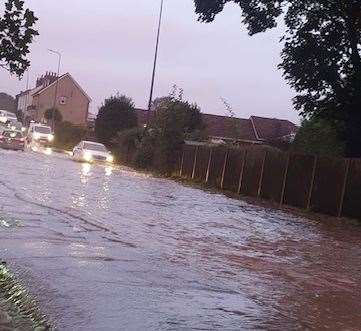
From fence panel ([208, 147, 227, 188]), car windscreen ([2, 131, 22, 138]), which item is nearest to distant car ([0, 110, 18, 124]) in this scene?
car windscreen ([2, 131, 22, 138])

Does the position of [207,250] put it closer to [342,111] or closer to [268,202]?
[268,202]

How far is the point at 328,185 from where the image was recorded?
22.3 meters

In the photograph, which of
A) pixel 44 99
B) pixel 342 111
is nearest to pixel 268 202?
pixel 342 111

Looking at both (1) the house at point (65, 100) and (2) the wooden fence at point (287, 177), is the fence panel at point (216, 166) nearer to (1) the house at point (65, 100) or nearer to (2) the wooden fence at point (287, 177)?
(2) the wooden fence at point (287, 177)

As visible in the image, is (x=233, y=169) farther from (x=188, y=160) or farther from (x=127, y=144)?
(x=127, y=144)

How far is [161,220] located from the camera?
48.6ft

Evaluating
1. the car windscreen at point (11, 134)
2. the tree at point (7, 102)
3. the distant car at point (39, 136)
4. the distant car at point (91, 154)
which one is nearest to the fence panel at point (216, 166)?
the distant car at point (91, 154)

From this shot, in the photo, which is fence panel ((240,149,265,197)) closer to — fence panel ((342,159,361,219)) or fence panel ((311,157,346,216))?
fence panel ((311,157,346,216))

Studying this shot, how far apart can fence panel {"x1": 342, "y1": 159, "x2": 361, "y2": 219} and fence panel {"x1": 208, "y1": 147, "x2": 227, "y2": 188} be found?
10.2m

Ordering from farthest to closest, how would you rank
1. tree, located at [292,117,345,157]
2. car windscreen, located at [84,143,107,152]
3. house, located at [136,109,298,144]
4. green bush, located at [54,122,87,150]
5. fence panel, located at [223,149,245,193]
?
house, located at [136,109,298,144] < green bush, located at [54,122,87,150] < car windscreen, located at [84,143,107,152] < tree, located at [292,117,345,157] < fence panel, located at [223,149,245,193]

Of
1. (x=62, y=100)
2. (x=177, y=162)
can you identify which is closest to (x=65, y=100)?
(x=62, y=100)

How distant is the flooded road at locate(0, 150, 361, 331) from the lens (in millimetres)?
6609

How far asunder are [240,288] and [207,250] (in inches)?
114

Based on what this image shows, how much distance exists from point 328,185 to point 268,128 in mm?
52049
